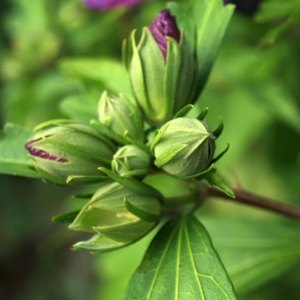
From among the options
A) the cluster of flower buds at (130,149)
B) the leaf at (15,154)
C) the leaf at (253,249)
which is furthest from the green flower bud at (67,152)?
the leaf at (253,249)

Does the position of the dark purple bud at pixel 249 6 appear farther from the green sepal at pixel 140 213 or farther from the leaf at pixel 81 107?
the green sepal at pixel 140 213

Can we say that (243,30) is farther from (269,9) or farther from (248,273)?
(248,273)

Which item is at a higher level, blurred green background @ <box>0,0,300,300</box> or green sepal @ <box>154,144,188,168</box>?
green sepal @ <box>154,144,188,168</box>

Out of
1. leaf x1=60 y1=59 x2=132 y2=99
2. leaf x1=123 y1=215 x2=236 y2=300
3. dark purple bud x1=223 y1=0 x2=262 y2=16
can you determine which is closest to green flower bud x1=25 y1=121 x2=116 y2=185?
leaf x1=123 y1=215 x2=236 y2=300

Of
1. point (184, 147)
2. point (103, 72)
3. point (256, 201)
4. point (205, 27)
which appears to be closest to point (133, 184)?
point (184, 147)

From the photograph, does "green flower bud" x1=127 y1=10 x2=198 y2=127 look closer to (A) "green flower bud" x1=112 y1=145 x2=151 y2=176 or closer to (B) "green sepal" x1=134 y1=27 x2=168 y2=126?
(B) "green sepal" x1=134 y1=27 x2=168 y2=126

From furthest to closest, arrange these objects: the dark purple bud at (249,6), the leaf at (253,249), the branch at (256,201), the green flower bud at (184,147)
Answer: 1. the dark purple bud at (249,6)
2. the leaf at (253,249)
3. the branch at (256,201)
4. the green flower bud at (184,147)

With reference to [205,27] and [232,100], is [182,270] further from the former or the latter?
[232,100]
